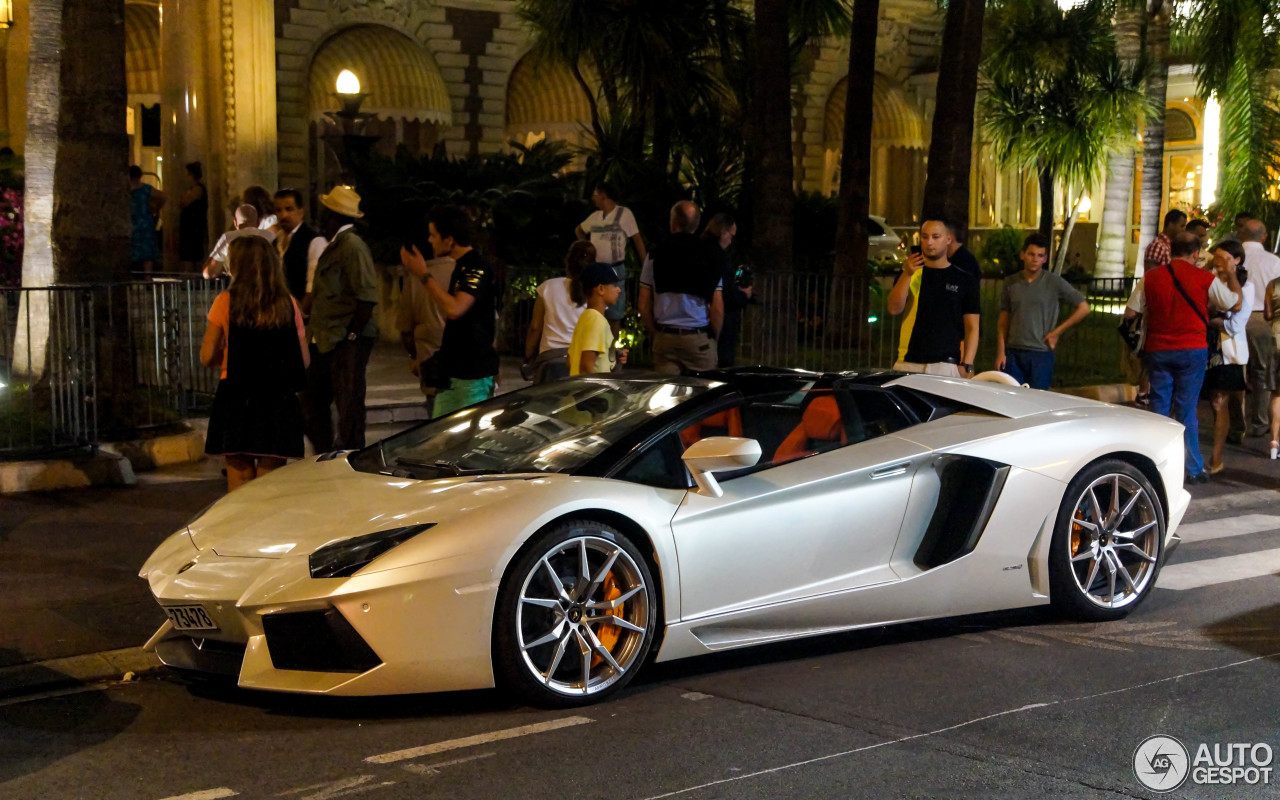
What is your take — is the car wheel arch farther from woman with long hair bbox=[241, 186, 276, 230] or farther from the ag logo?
woman with long hair bbox=[241, 186, 276, 230]

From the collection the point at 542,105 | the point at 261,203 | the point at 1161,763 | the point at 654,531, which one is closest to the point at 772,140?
the point at 261,203

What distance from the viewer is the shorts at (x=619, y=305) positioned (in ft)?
39.2

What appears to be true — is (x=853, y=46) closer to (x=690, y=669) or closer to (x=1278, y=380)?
(x=1278, y=380)

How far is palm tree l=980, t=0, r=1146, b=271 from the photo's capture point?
28828mm

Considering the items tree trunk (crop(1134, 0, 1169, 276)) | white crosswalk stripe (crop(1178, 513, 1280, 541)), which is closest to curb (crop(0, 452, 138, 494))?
white crosswalk stripe (crop(1178, 513, 1280, 541))

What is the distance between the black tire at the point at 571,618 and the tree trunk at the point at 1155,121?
74.5ft

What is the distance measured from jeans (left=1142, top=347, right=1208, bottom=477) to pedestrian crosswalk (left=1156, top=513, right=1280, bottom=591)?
3.98 feet

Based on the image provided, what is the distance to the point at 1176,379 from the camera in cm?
1080

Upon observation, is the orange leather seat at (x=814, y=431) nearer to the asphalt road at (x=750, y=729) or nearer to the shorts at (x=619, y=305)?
the asphalt road at (x=750, y=729)

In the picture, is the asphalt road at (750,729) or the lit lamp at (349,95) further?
the lit lamp at (349,95)

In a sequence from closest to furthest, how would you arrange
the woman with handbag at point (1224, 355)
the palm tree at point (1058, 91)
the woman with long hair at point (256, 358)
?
the woman with long hair at point (256, 358) → the woman with handbag at point (1224, 355) → the palm tree at point (1058, 91)

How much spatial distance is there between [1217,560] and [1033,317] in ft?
10.0

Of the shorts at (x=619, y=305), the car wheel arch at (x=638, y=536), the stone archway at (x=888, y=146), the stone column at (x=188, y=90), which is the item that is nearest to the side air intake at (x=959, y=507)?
the car wheel arch at (x=638, y=536)

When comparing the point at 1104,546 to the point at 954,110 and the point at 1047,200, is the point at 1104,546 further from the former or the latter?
the point at 1047,200
